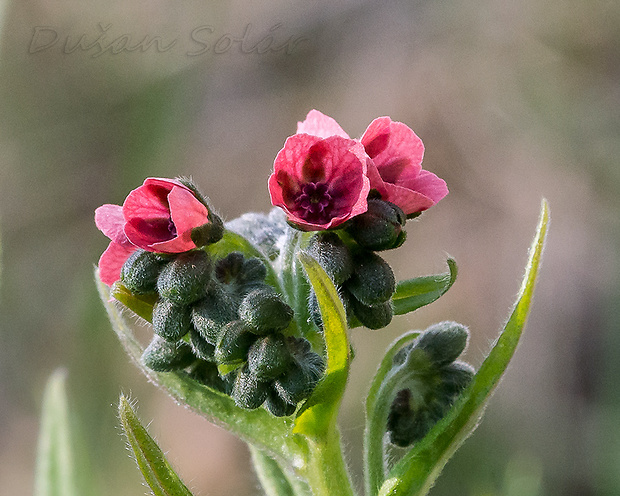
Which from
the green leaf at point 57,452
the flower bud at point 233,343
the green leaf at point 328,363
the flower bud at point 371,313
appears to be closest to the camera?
the green leaf at point 328,363

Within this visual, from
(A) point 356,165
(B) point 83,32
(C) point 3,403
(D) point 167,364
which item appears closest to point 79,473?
(D) point 167,364

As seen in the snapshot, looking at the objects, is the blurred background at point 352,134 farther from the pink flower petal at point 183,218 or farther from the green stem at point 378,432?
the pink flower petal at point 183,218

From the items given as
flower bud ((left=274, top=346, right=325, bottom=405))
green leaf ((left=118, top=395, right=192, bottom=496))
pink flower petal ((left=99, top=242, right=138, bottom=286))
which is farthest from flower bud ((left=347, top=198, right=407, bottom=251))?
green leaf ((left=118, top=395, right=192, bottom=496))

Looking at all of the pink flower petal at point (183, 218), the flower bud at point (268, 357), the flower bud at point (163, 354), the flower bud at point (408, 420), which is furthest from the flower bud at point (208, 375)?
the flower bud at point (408, 420)

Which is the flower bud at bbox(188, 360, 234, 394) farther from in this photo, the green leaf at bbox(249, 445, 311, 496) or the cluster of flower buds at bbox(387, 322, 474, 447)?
the cluster of flower buds at bbox(387, 322, 474, 447)

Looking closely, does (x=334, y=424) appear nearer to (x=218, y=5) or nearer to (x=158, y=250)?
(x=158, y=250)

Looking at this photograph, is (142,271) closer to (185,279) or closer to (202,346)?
(185,279)
